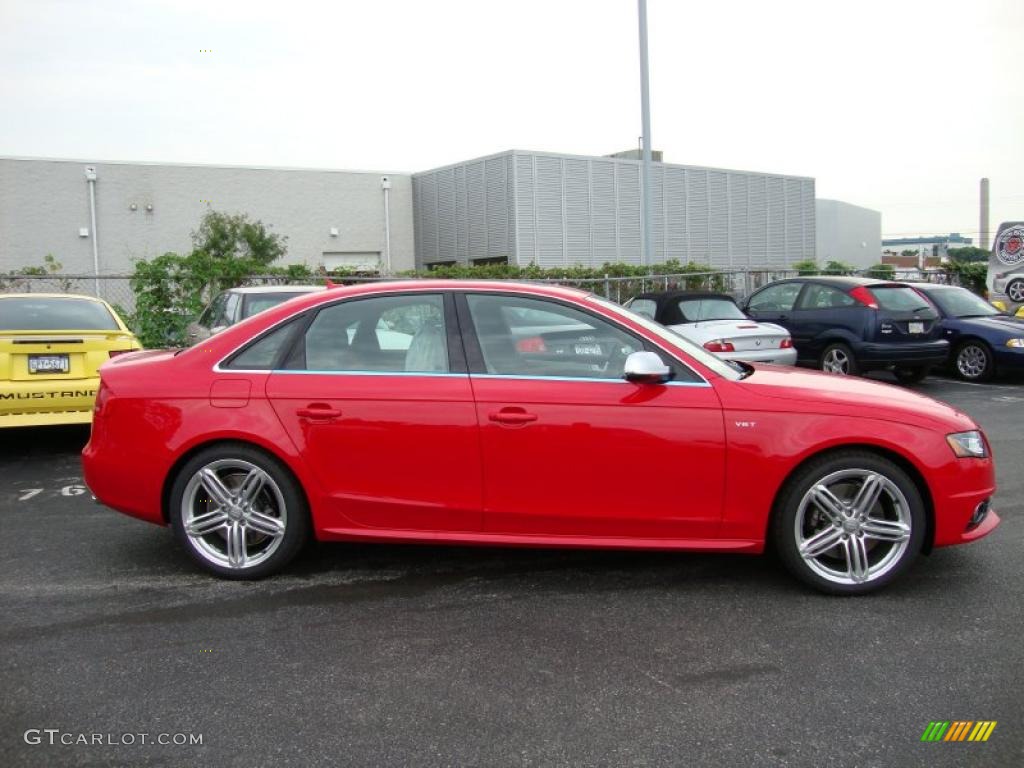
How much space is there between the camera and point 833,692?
10.8 feet

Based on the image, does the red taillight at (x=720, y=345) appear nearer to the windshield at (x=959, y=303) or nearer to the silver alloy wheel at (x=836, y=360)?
the silver alloy wheel at (x=836, y=360)

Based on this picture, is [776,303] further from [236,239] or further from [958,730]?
[236,239]

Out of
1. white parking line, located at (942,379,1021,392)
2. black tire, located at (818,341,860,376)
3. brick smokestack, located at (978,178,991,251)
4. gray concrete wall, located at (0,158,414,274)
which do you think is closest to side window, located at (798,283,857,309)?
black tire, located at (818,341,860,376)

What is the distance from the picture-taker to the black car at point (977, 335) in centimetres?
1255

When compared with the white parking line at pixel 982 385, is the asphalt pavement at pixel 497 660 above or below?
below

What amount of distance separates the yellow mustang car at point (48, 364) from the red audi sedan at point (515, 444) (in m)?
3.07

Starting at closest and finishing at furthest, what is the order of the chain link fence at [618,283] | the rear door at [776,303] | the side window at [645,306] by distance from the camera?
the side window at [645,306], the rear door at [776,303], the chain link fence at [618,283]

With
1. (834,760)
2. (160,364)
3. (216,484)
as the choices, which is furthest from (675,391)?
(160,364)

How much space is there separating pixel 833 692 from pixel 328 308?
3033 mm

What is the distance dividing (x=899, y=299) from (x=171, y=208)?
30939 millimetres

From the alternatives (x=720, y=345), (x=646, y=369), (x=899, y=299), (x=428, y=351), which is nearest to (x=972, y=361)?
(x=899, y=299)

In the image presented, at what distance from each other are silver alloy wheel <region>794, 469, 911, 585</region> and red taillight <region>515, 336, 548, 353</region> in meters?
1.49

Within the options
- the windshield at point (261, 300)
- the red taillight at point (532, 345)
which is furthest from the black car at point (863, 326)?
the red taillight at point (532, 345)

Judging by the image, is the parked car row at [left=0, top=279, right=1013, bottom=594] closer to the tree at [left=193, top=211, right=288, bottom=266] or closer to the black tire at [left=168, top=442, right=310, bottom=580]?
the black tire at [left=168, top=442, right=310, bottom=580]
